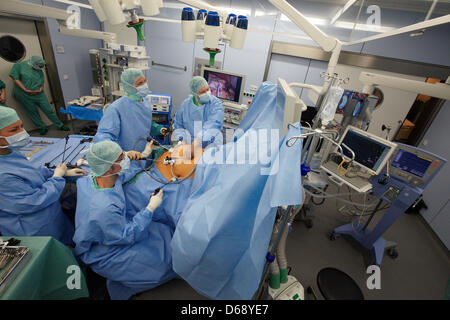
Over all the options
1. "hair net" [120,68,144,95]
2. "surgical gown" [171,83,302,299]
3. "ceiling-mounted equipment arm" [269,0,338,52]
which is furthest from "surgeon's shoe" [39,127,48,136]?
"ceiling-mounted equipment arm" [269,0,338,52]

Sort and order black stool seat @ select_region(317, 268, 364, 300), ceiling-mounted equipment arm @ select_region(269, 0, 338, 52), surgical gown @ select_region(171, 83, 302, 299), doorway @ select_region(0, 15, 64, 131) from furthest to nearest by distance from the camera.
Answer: doorway @ select_region(0, 15, 64, 131) → black stool seat @ select_region(317, 268, 364, 300) → ceiling-mounted equipment arm @ select_region(269, 0, 338, 52) → surgical gown @ select_region(171, 83, 302, 299)

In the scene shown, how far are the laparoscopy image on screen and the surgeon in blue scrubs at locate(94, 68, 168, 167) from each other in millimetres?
1445

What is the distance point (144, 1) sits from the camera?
3.67ft

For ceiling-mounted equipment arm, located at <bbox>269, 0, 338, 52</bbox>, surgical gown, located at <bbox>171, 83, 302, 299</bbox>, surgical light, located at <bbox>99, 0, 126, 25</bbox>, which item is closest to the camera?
surgical gown, located at <bbox>171, 83, 302, 299</bbox>

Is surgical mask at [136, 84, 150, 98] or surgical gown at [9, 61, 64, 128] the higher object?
surgical mask at [136, 84, 150, 98]

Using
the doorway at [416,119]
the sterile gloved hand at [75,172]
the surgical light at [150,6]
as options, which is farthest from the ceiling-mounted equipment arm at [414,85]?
the doorway at [416,119]

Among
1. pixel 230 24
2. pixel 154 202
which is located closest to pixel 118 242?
pixel 154 202

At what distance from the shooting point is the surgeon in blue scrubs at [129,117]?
201 centimetres

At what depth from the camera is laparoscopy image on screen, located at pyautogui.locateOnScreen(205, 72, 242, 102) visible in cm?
326

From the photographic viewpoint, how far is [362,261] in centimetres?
229

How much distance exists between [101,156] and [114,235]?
Result: 529 mm

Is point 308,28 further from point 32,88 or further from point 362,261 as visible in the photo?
point 32,88

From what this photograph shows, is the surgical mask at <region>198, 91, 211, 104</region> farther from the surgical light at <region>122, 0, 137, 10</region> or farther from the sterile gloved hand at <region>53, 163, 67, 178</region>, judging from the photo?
the sterile gloved hand at <region>53, 163, 67, 178</region>
